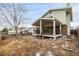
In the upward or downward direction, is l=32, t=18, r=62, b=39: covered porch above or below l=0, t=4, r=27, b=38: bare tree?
below

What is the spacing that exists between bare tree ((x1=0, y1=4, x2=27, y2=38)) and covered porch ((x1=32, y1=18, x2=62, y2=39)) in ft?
0.56

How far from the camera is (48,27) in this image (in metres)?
2.10

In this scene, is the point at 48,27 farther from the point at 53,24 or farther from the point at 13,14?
the point at 13,14

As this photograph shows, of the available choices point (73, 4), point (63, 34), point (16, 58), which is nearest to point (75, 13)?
point (73, 4)

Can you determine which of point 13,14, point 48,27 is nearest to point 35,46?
point 48,27

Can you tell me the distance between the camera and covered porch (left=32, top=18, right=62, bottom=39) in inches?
82.4

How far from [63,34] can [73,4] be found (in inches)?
13.7

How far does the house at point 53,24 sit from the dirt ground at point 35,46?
0.08 metres

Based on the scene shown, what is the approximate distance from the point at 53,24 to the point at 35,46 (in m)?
0.32

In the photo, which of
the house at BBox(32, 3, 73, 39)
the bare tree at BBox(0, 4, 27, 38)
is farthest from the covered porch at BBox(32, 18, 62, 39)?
the bare tree at BBox(0, 4, 27, 38)

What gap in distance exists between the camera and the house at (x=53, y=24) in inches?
82.1

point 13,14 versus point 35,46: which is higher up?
point 13,14

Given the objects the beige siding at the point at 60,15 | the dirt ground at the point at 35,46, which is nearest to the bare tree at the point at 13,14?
the dirt ground at the point at 35,46

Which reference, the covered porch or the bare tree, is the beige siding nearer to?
the covered porch
